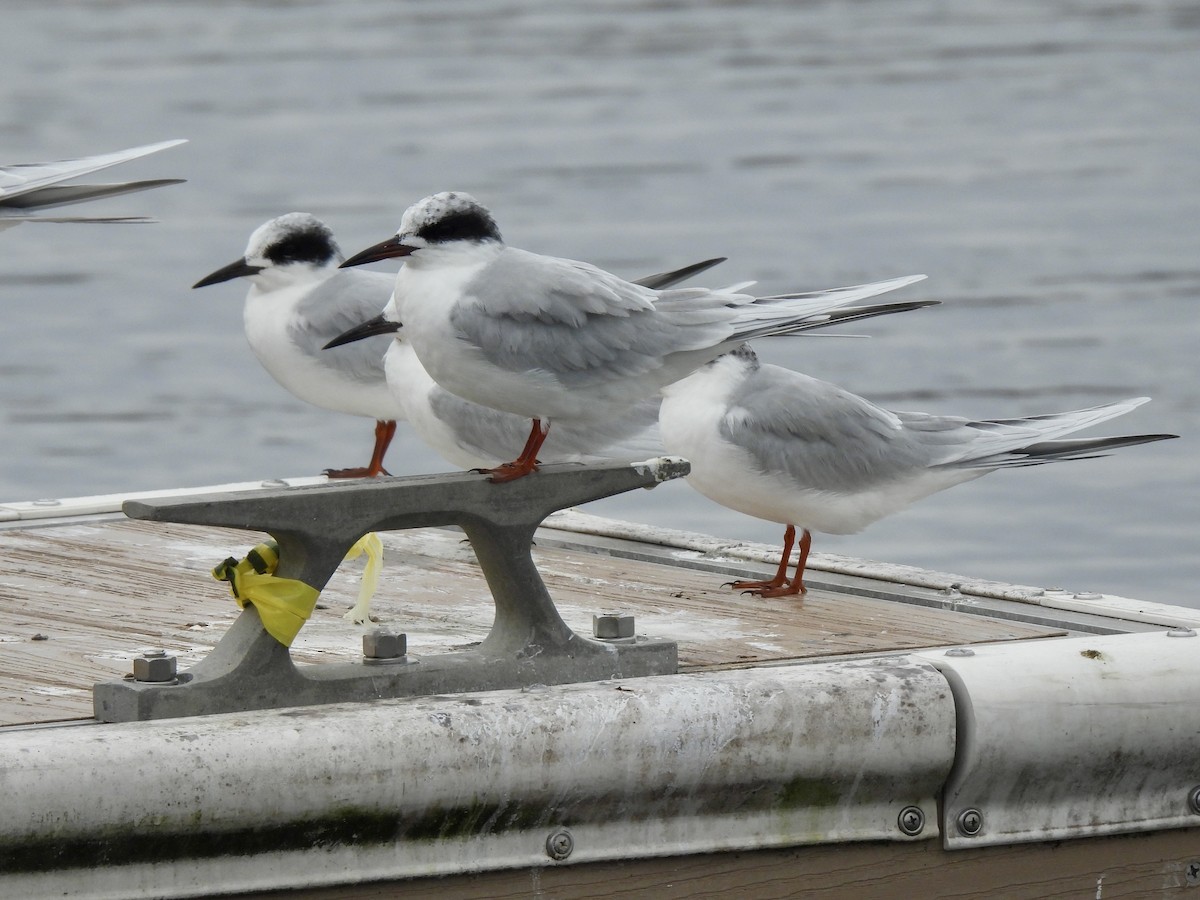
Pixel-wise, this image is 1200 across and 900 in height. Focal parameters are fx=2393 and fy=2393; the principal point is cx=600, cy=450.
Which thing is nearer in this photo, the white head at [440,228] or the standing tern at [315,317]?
the white head at [440,228]

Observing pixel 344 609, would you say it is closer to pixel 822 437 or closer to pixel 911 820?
pixel 822 437

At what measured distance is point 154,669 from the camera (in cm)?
424

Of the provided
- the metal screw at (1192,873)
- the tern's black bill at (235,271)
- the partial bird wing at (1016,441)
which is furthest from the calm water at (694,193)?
the metal screw at (1192,873)

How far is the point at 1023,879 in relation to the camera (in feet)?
15.2

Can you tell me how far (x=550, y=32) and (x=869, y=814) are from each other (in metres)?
27.4

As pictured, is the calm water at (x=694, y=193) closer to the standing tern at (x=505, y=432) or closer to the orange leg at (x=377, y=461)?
the orange leg at (x=377, y=461)

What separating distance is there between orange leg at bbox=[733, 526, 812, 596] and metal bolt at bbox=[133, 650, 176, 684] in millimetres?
1817

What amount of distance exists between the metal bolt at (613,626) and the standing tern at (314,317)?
9.63 ft

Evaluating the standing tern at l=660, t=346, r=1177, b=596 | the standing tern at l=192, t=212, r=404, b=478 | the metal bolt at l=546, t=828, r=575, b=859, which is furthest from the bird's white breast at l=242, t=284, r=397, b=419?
the metal bolt at l=546, t=828, r=575, b=859

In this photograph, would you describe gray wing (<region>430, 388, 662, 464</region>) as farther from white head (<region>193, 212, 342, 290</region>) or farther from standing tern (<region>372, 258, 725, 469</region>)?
white head (<region>193, 212, 342, 290</region>)

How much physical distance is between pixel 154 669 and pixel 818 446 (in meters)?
2.24

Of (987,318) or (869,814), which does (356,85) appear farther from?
(869,814)

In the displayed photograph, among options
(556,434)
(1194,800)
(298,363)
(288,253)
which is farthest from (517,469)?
(288,253)

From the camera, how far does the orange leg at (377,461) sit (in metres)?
7.66
